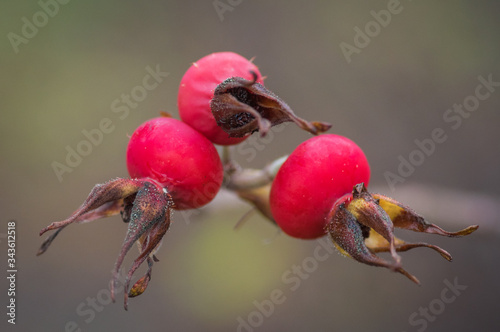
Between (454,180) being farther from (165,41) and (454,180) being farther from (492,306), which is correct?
(165,41)

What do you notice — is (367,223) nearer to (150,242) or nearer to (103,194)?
(150,242)

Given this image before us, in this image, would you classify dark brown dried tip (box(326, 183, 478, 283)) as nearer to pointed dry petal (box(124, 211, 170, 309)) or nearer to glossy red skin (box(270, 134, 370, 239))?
→ glossy red skin (box(270, 134, 370, 239))

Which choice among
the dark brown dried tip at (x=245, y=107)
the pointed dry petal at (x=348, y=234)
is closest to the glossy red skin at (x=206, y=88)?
the dark brown dried tip at (x=245, y=107)

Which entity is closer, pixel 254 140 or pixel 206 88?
pixel 206 88

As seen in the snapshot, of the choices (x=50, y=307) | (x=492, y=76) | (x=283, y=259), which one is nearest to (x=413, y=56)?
(x=492, y=76)

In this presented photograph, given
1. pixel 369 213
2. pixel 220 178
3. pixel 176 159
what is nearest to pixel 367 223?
pixel 369 213

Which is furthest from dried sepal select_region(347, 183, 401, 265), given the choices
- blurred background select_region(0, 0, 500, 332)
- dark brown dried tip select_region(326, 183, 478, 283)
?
blurred background select_region(0, 0, 500, 332)

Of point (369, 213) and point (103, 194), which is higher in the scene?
point (103, 194)
